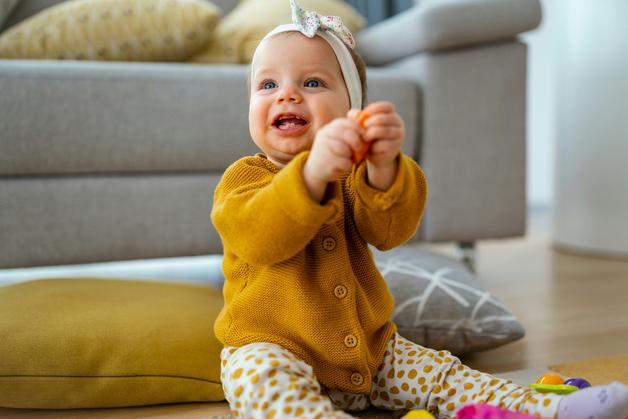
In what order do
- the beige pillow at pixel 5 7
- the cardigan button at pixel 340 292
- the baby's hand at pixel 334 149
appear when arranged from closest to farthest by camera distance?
the baby's hand at pixel 334 149, the cardigan button at pixel 340 292, the beige pillow at pixel 5 7

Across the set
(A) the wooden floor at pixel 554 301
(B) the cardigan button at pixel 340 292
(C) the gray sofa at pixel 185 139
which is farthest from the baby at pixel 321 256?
(C) the gray sofa at pixel 185 139

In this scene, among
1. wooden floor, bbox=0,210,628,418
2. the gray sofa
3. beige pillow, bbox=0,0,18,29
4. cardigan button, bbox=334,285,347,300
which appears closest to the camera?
cardigan button, bbox=334,285,347,300

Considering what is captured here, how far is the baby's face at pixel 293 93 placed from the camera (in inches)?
30.1

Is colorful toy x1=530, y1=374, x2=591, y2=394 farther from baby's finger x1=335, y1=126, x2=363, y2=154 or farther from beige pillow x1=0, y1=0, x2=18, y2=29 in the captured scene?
beige pillow x1=0, y1=0, x2=18, y2=29

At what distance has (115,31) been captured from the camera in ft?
5.07

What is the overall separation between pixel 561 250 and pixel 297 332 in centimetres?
160

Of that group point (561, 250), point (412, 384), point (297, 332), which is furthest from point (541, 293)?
point (297, 332)

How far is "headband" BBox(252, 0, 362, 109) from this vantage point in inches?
30.7

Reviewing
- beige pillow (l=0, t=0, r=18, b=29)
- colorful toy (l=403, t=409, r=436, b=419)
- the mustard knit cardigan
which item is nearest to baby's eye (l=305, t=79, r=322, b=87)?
the mustard knit cardigan

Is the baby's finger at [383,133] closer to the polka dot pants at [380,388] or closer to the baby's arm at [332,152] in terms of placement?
A: the baby's arm at [332,152]

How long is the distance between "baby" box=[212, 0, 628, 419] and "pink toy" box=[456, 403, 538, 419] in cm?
6

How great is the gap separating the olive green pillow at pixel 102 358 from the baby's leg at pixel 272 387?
200mm

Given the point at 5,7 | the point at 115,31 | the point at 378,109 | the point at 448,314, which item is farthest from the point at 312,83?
the point at 5,7

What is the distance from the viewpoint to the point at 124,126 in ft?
4.37
